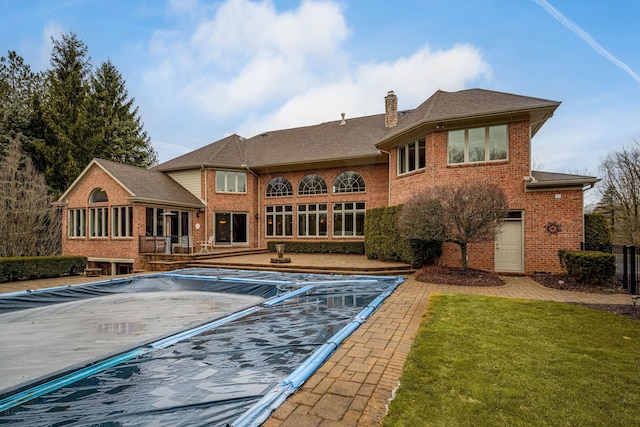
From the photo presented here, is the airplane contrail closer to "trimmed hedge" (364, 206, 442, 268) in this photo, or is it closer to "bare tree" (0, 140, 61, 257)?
"trimmed hedge" (364, 206, 442, 268)

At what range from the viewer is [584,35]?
1347 cm

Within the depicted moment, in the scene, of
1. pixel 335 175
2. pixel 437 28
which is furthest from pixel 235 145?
pixel 437 28

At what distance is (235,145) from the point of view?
21.2m

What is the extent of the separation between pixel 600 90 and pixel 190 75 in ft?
74.7

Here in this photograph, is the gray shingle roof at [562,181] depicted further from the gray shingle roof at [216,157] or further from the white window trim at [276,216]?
the gray shingle roof at [216,157]

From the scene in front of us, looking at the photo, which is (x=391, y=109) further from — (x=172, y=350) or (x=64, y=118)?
(x=64, y=118)

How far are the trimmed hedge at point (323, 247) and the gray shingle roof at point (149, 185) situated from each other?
18.4ft

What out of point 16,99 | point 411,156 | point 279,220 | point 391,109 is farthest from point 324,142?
point 16,99

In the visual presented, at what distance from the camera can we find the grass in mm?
2406

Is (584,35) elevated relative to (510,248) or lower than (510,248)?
elevated

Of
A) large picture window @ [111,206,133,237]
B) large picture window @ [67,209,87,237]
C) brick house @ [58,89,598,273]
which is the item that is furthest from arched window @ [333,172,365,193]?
large picture window @ [67,209,87,237]

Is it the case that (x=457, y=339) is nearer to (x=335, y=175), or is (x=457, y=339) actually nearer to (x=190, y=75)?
(x=335, y=175)

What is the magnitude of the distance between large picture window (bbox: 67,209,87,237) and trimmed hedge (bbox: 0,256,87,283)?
19.1 feet

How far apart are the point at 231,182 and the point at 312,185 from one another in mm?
4987
